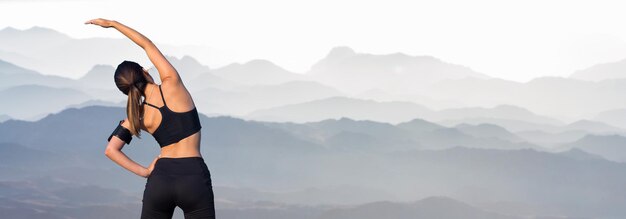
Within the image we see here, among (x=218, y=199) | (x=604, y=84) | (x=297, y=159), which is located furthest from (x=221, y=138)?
(x=604, y=84)

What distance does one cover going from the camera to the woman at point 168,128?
4.80m

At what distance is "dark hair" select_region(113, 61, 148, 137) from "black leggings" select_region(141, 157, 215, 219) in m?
0.29

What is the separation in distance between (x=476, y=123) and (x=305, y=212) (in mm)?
20178

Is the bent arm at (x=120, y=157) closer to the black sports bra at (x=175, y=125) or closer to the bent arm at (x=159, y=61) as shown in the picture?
the black sports bra at (x=175, y=125)

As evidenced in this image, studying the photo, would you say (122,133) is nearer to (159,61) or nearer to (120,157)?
(120,157)

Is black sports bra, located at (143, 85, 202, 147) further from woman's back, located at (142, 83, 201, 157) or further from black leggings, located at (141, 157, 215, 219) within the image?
black leggings, located at (141, 157, 215, 219)

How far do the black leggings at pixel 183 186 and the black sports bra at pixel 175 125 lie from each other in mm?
124

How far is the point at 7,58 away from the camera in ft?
145

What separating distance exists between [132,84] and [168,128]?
312 millimetres

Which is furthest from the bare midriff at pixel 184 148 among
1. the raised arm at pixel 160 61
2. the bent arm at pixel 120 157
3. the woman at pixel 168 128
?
the raised arm at pixel 160 61

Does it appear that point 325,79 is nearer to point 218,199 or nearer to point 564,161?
point 564,161

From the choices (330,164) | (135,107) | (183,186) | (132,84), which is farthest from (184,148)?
(330,164)

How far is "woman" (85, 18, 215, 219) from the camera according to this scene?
4.80m

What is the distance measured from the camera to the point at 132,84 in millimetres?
4766
